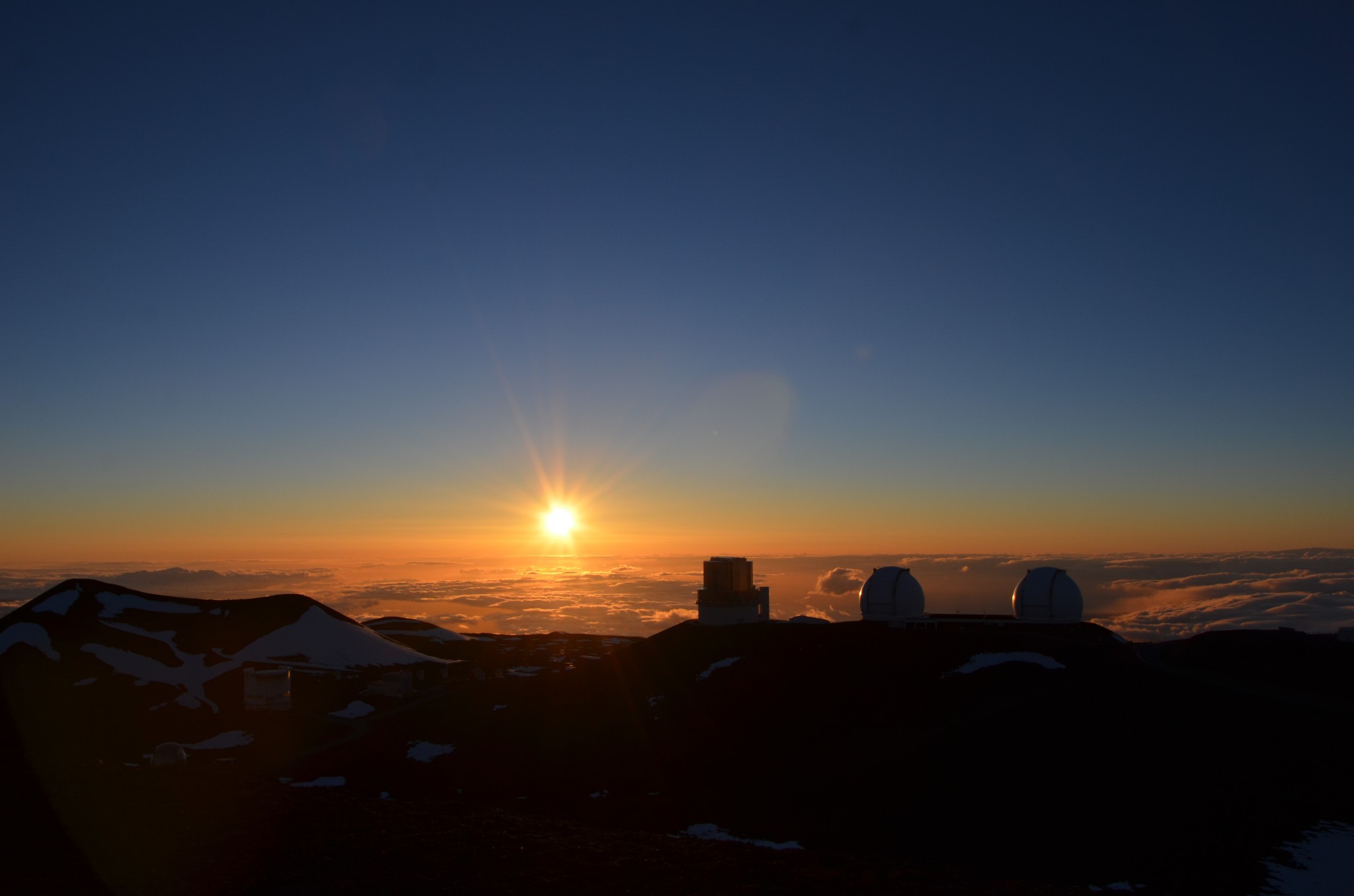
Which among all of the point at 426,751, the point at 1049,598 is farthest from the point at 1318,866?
the point at 426,751

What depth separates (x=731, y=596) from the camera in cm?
7562

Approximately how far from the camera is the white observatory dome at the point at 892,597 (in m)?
64.3

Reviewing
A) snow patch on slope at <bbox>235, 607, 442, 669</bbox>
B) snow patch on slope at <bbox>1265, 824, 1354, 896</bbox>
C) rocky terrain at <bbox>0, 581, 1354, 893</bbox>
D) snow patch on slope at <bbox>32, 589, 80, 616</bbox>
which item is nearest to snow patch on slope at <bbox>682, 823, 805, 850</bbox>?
rocky terrain at <bbox>0, 581, 1354, 893</bbox>

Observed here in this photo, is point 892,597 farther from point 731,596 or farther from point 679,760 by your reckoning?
point 679,760

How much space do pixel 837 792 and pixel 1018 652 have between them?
19.3 metres

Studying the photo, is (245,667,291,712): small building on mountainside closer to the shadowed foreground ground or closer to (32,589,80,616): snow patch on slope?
(32,589,80,616): snow patch on slope

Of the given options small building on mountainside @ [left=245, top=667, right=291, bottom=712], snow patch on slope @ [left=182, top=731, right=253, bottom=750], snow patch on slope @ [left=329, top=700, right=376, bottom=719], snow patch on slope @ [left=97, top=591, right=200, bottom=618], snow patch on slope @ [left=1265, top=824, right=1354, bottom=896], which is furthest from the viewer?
snow patch on slope @ [left=97, top=591, right=200, bottom=618]

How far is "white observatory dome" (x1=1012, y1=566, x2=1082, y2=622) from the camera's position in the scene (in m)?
60.2

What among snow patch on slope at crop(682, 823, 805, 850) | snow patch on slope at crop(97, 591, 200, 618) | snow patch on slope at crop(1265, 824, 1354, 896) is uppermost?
snow patch on slope at crop(97, 591, 200, 618)

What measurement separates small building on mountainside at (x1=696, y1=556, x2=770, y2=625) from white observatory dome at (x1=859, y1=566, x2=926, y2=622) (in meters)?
12.9

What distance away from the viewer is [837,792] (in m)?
37.0

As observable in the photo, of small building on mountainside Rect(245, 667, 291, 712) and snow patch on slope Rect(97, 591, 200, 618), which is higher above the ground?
snow patch on slope Rect(97, 591, 200, 618)

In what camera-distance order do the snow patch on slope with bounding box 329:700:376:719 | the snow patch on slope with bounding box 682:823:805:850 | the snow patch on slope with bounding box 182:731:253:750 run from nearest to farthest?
the snow patch on slope with bounding box 682:823:805:850, the snow patch on slope with bounding box 182:731:253:750, the snow patch on slope with bounding box 329:700:376:719

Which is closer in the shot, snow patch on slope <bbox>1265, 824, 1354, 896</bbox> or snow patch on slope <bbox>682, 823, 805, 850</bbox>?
snow patch on slope <bbox>1265, 824, 1354, 896</bbox>
